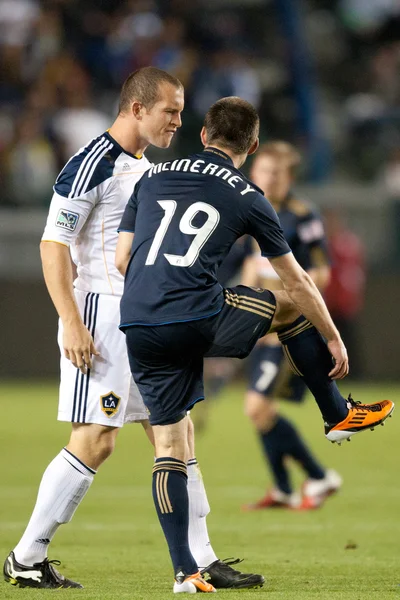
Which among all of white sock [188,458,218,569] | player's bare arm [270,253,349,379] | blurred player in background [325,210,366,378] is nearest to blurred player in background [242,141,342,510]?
white sock [188,458,218,569]

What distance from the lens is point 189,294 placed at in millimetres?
4938

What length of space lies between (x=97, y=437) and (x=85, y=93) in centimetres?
1350

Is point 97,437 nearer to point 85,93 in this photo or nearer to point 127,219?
point 127,219

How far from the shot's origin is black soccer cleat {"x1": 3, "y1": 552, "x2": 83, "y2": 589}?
5.32 metres

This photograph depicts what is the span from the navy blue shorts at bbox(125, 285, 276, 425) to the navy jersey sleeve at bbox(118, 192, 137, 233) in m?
0.46

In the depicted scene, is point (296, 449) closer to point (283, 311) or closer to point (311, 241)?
point (311, 241)

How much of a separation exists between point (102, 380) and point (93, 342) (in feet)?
0.58

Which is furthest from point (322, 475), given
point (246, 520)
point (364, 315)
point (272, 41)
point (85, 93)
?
point (272, 41)

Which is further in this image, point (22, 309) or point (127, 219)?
point (22, 309)

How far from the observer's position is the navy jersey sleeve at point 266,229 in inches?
196

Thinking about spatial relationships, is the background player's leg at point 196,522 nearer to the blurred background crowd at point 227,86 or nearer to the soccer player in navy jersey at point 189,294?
the soccer player in navy jersey at point 189,294

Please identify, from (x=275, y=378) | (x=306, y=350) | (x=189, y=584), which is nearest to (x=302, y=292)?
(x=306, y=350)

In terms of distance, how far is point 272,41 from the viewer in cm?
2175

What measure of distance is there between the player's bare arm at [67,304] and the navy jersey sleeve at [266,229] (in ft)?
2.81
